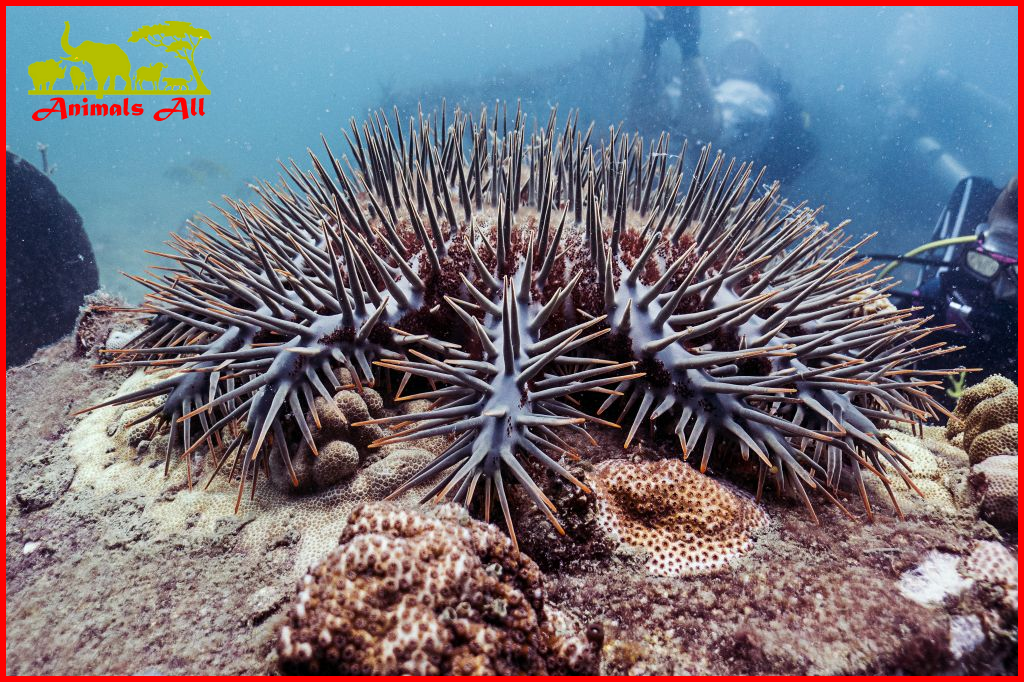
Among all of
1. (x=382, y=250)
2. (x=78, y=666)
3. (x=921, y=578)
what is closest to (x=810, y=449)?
(x=921, y=578)

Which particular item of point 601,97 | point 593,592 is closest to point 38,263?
point 593,592

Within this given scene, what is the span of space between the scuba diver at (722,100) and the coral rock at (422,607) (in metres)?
21.8

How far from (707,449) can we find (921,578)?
0.87 m

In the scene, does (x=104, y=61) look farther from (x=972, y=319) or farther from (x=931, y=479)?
(x=972, y=319)

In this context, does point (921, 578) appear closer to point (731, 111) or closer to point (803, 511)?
point (803, 511)

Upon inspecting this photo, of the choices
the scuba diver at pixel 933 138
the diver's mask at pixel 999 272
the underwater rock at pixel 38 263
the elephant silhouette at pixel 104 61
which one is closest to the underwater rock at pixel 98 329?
the elephant silhouette at pixel 104 61

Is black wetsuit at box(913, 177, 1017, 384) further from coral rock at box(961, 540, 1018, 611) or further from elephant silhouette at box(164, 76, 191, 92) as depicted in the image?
elephant silhouette at box(164, 76, 191, 92)

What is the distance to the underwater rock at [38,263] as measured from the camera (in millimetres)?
7895

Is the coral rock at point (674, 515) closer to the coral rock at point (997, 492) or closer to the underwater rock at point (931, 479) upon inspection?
the underwater rock at point (931, 479)

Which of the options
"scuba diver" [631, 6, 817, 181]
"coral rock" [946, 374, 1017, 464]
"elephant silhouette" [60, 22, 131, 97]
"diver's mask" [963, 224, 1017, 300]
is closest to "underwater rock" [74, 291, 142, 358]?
"elephant silhouette" [60, 22, 131, 97]

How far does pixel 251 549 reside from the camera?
6.98 feet

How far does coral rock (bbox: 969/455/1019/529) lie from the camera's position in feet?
7.02

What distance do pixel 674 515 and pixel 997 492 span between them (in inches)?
59.9

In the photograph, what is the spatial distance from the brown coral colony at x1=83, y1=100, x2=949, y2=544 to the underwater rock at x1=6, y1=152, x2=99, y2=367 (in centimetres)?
741
